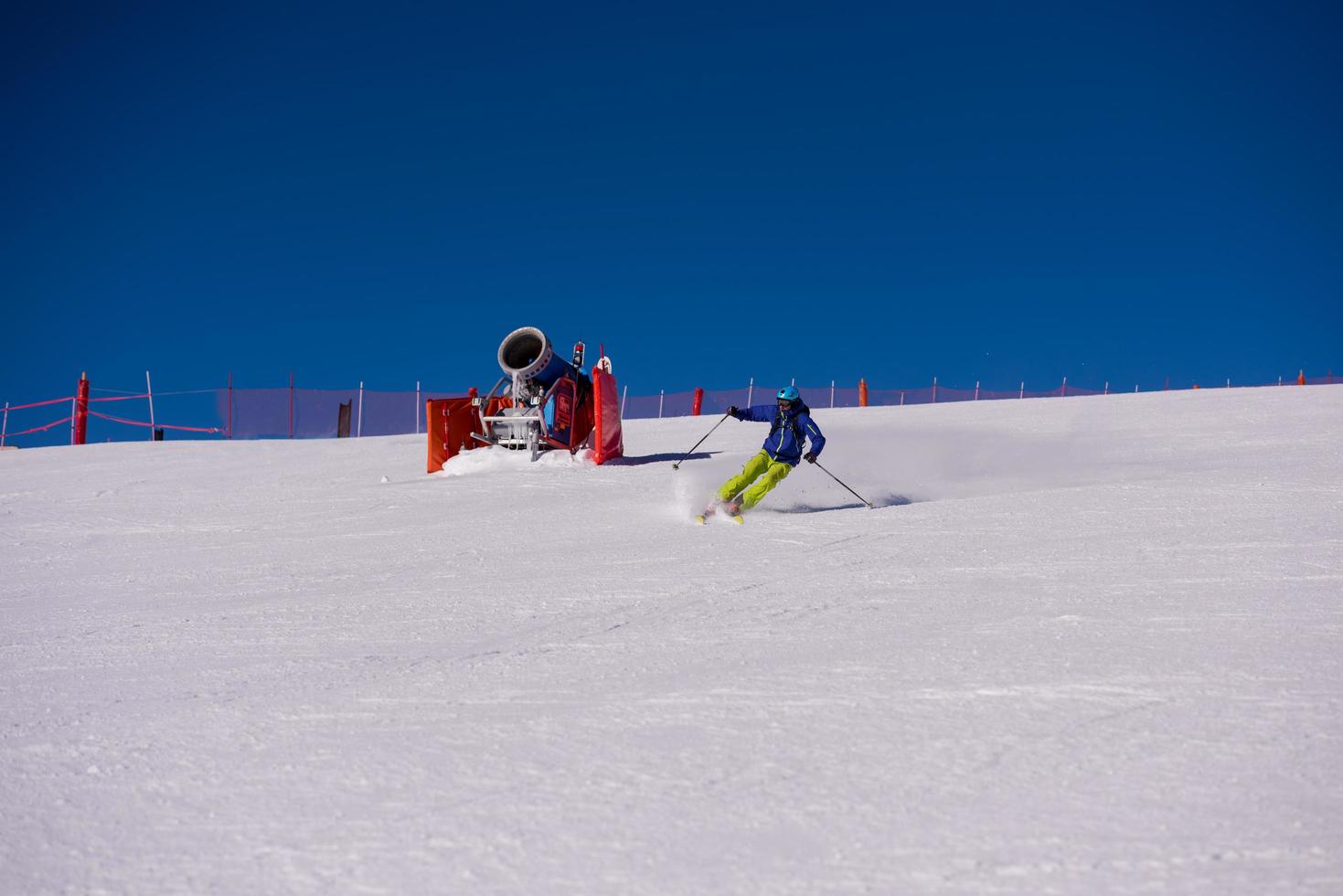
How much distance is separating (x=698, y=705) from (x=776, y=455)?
6.70m

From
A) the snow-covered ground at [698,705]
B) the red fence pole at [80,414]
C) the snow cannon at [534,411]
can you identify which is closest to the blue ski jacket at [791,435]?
the snow-covered ground at [698,705]

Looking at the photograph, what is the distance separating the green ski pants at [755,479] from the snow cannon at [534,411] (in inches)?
190

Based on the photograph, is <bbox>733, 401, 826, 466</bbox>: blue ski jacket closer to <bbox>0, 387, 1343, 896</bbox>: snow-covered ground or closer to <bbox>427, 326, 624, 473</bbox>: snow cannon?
<bbox>0, 387, 1343, 896</bbox>: snow-covered ground

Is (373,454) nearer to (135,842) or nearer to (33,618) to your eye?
(33,618)

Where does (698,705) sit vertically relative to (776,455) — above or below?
below

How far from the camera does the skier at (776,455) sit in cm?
1045

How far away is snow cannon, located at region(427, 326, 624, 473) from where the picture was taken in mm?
15250

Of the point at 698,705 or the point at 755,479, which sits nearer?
the point at 698,705

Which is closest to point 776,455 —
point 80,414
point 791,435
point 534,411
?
point 791,435

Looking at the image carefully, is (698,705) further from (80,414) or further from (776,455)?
(80,414)

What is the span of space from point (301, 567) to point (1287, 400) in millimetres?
20786

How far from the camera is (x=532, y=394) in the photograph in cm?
1573

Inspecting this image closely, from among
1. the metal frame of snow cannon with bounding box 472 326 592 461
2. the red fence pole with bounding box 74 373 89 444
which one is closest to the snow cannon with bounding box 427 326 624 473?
the metal frame of snow cannon with bounding box 472 326 592 461

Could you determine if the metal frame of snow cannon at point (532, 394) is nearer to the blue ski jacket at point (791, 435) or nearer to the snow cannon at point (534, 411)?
the snow cannon at point (534, 411)
